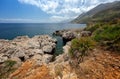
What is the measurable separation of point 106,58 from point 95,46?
5.67 meters

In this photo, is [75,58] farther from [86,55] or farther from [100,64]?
[100,64]

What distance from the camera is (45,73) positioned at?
23.5 m

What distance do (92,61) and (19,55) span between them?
109 ft

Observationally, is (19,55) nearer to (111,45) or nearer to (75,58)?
(75,58)

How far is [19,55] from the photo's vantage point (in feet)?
167

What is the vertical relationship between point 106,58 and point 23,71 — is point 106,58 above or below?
above

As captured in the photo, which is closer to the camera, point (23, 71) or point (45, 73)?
point (45, 73)

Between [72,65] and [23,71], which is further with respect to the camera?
[23,71]

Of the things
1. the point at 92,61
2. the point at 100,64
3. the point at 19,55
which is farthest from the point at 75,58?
the point at 19,55

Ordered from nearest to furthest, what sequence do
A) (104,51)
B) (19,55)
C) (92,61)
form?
(92,61) < (104,51) < (19,55)

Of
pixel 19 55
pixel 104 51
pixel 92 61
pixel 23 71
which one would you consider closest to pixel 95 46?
pixel 104 51

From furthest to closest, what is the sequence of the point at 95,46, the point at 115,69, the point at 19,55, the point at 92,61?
the point at 19,55 → the point at 95,46 → the point at 92,61 → the point at 115,69

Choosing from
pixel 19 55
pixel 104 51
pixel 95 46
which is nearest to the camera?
pixel 104 51

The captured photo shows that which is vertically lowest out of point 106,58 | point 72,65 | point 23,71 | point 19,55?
point 19,55
